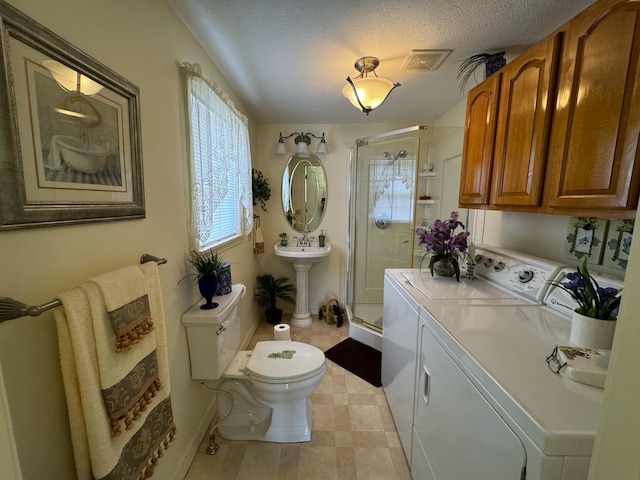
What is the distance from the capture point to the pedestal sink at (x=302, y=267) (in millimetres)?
2869

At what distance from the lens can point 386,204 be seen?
2916 mm

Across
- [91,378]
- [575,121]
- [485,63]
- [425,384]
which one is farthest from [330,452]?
[485,63]

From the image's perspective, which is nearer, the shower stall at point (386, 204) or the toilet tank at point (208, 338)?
the toilet tank at point (208, 338)

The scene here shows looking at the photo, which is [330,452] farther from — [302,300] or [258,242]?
[258,242]

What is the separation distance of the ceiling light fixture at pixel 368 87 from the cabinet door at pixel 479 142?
0.53 metres

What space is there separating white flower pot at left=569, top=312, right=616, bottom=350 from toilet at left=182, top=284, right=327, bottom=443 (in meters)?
1.17

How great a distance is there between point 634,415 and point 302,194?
300cm

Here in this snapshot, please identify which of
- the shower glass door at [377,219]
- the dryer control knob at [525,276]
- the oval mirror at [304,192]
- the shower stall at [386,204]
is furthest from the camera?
Answer: the oval mirror at [304,192]

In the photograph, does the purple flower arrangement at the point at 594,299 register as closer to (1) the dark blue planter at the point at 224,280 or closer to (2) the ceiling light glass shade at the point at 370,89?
(2) the ceiling light glass shade at the point at 370,89

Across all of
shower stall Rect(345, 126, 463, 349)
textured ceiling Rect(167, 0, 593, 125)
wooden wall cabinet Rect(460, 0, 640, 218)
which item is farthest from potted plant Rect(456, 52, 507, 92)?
shower stall Rect(345, 126, 463, 349)

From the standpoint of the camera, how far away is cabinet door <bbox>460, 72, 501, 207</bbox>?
149cm

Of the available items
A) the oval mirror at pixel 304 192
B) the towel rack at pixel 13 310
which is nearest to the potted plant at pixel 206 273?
the towel rack at pixel 13 310

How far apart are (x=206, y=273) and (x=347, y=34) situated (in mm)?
1511

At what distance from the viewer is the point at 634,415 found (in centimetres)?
37
